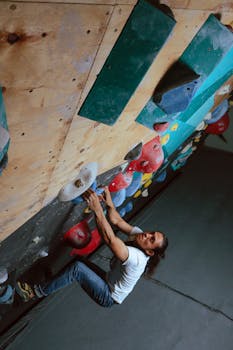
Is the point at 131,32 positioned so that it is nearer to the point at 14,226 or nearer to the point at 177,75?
the point at 177,75

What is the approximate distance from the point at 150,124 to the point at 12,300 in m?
1.96

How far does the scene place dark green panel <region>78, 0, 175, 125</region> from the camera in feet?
3.25

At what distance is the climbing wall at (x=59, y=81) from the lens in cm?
78

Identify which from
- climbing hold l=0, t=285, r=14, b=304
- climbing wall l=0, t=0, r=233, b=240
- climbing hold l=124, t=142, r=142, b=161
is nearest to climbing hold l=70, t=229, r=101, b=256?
climbing hold l=0, t=285, r=14, b=304

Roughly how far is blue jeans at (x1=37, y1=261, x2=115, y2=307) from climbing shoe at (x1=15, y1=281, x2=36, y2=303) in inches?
3.2

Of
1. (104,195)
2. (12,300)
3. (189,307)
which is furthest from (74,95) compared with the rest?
(189,307)

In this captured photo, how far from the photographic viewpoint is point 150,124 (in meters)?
1.82

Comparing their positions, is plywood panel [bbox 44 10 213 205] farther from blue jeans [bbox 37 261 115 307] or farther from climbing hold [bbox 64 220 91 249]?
blue jeans [bbox 37 261 115 307]

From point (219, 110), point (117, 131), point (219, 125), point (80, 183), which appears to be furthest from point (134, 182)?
point (219, 125)

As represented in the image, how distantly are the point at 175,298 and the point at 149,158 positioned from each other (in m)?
2.16

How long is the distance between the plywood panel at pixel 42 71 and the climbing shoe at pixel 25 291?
175 cm

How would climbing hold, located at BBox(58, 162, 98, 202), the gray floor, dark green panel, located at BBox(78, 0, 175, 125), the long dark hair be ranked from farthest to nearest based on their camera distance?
the gray floor → the long dark hair → climbing hold, located at BBox(58, 162, 98, 202) → dark green panel, located at BBox(78, 0, 175, 125)

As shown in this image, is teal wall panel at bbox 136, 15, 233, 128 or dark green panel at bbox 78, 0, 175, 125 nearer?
dark green panel at bbox 78, 0, 175, 125

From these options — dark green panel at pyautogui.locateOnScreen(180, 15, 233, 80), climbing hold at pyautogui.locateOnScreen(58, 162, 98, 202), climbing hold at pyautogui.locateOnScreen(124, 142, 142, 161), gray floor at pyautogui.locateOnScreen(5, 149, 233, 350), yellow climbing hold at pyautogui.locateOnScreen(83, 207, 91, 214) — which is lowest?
gray floor at pyautogui.locateOnScreen(5, 149, 233, 350)
